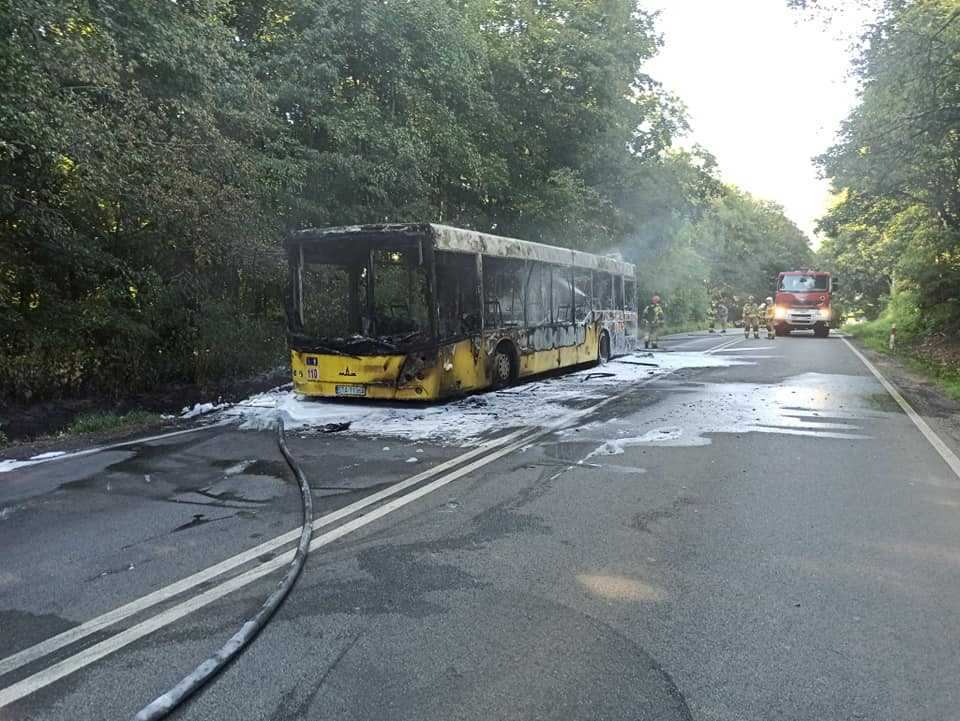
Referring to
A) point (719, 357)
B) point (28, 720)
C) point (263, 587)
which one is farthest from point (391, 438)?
point (719, 357)

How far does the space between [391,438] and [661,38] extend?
23.8 m

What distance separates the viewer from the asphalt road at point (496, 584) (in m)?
3.16

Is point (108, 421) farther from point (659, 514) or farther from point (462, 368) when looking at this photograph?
point (659, 514)

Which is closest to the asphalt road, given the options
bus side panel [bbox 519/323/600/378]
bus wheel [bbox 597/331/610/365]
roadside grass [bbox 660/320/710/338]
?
bus side panel [bbox 519/323/600/378]

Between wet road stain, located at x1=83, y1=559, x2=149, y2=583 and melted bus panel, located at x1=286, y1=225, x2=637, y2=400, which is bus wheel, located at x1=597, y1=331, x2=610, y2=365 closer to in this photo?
melted bus panel, located at x1=286, y1=225, x2=637, y2=400

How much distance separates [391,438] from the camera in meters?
8.98

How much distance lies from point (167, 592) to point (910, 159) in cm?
1821

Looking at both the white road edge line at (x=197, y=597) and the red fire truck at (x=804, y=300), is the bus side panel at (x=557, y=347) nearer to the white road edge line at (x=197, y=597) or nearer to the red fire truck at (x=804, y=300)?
the white road edge line at (x=197, y=597)

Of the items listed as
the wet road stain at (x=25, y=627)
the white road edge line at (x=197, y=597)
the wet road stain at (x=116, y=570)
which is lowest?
the white road edge line at (x=197, y=597)

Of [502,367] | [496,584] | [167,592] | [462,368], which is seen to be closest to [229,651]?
[167,592]

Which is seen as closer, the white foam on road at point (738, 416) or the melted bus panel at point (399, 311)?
the white foam on road at point (738, 416)

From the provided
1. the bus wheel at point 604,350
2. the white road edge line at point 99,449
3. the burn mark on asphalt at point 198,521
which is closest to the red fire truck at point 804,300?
the bus wheel at point 604,350

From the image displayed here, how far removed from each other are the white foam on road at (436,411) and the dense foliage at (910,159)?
7432 mm

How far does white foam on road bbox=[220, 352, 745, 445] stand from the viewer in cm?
965
